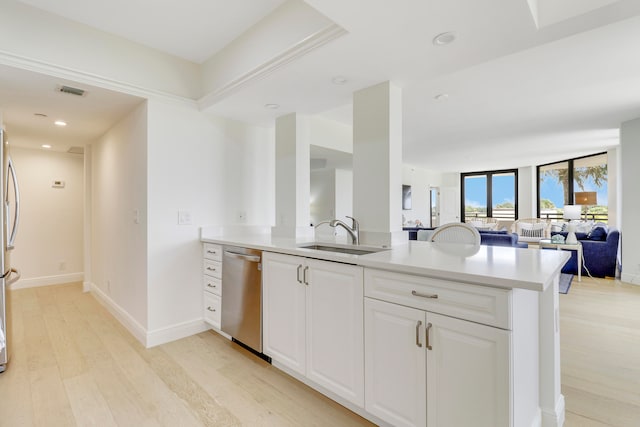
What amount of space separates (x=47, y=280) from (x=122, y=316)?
8.48 ft

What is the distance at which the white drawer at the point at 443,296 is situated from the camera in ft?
3.90

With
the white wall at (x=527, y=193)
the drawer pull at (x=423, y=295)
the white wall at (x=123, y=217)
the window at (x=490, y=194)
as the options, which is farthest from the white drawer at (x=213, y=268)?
the window at (x=490, y=194)

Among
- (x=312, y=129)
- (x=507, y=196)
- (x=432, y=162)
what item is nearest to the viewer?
(x=312, y=129)

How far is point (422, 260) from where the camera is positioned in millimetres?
1579

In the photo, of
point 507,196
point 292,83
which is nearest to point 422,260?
point 292,83

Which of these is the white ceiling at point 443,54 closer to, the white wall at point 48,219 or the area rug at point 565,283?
the area rug at point 565,283

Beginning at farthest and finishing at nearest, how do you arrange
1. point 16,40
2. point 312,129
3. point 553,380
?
1. point 312,129
2. point 16,40
3. point 553,380

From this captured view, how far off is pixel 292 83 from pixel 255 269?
56.8 inches

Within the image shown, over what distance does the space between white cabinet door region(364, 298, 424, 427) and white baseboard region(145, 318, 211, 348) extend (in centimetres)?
197

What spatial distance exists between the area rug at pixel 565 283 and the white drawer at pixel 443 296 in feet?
12.9

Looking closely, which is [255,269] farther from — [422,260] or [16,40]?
[16,40]

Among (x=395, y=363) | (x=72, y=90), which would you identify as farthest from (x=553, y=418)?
(x=72, y=90)

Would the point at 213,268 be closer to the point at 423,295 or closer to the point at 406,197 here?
the point at 423,295

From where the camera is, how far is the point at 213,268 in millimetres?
2883
